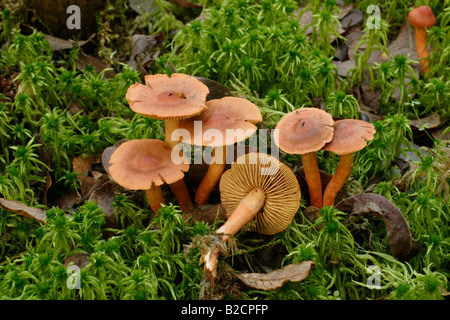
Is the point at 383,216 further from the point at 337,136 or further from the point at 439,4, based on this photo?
the point at 439,4

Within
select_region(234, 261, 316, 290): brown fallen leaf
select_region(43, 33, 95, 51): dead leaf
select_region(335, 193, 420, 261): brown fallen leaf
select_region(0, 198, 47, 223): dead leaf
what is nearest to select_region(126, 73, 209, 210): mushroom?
select_region(234, 261, 316, 290): brown fallen leaf

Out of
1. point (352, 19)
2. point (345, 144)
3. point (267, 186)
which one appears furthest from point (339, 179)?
point (352, 19)

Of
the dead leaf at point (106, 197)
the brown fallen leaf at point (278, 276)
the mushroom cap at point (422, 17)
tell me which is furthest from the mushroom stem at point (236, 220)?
the mushroom cap at point (422, 17)

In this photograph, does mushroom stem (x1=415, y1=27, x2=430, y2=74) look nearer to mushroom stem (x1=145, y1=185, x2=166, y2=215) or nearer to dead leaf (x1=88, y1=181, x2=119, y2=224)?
mushroom stem (x1=145, y1=185, x2=166, y2=215)

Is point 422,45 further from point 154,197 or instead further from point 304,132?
point 154,197

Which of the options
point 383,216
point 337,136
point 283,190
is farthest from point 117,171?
point 383,216

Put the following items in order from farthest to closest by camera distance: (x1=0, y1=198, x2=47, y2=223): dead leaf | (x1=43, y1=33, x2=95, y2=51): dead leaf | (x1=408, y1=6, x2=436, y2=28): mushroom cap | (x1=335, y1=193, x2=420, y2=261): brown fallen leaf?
(x1=43, y1=33, x2=95, y2=51): dead leaf < (x1=408, y1=6, x2=436, y2=28): mushroom cap < (x1=0, y1=198, x2=47, y2=223): dead leaf < (x1=335, y1=193, x2=420, y2=261): brown fallen leaf

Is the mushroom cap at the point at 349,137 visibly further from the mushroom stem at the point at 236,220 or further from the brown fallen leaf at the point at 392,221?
the mushroom stem at the point at 236,220
